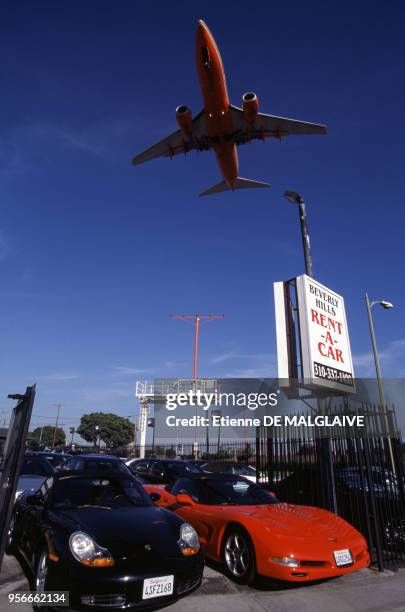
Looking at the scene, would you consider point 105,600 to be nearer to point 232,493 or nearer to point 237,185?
point 232,493

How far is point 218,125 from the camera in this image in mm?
18375

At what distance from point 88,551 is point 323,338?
6.66 meters

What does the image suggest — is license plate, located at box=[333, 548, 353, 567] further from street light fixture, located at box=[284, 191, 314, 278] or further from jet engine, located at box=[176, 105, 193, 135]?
jet engine, located at box=[176, 105, 193, 135]

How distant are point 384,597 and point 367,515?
1.54 m

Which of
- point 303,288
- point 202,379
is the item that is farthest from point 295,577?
point 202,379

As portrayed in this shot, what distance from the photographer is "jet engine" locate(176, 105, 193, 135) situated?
18719 mm

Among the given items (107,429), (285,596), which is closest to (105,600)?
(285,596)

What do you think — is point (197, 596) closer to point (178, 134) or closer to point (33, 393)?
point (33, 393)

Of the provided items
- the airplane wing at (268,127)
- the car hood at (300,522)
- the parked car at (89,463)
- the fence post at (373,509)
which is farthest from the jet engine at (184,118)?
the car hood at (300,522)

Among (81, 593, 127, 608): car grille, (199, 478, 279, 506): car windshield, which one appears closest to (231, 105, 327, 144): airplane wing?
(199, 478, 279, 506): car windshield

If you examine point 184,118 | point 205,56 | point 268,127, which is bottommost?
point 205,56

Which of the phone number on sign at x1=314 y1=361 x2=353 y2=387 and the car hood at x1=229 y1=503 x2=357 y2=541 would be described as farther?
the phone number on sign at x1=314 y1=361 x2=353 y2=387

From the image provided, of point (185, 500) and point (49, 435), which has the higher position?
point (49, 435)

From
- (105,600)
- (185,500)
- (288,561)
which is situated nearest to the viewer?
(105,600)
